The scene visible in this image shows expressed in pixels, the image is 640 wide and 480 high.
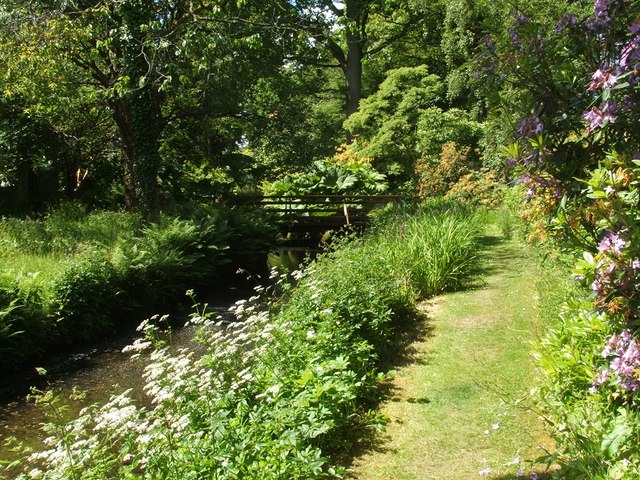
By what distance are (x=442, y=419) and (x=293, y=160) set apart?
1316 centimetres

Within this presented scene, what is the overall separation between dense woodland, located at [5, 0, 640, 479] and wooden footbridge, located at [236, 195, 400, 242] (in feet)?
3.14

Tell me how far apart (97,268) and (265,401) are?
20.1 feet

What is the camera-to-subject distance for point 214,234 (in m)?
12.5

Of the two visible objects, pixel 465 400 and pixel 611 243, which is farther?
pixel 465 400

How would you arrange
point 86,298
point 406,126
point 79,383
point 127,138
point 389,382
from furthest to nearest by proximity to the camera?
point 406,126 < point 127,138 < point 86,298 < point 79,383 < point 389,382

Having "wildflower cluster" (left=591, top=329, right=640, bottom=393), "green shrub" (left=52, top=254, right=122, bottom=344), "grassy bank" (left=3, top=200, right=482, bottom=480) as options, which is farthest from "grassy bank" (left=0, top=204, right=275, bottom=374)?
"wildflower cluster" (left=591, top=329, right=640, bottom=393)

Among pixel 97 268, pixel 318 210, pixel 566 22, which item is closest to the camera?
pixel 566 22

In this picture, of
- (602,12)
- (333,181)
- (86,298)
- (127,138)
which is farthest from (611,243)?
(333,181)

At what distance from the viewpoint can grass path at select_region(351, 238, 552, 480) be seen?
11.6 ft

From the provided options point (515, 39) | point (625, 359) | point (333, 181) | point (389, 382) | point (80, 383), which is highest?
point (515, 39)

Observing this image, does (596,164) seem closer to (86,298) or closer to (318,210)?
(86,298)

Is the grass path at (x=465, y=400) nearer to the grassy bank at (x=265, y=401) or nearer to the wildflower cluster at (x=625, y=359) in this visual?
the grassy bank at (x=265, y=401)

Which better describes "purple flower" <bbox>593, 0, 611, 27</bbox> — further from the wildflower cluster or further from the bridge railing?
the bridge railing

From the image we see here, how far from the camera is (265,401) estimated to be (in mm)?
3770
